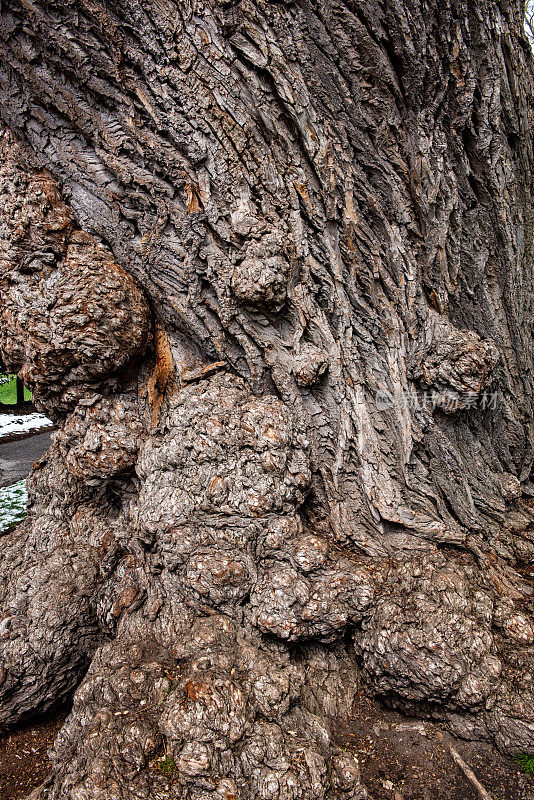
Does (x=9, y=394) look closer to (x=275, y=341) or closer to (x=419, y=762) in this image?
(x=275, y=341)

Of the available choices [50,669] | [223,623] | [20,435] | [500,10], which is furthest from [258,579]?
[20,435]

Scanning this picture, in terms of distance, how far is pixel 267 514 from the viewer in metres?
4.02

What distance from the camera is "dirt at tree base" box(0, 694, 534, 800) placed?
3150 mm

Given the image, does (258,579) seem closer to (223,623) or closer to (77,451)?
(223,623)

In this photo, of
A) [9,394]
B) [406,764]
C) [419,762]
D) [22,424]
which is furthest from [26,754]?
[9,394]

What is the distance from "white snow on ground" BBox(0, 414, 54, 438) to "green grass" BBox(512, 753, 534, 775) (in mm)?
14433

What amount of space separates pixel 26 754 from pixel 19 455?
31.4ft

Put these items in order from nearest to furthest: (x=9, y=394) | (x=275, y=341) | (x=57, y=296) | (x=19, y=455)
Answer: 1. (x=57, y=296)
2. (x=275, y=341)
3. (x=19, y=455)
4. (x=9, y=394)

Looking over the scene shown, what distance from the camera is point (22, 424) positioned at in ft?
50.8

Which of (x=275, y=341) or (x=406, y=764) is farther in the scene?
(x=275, y=341)

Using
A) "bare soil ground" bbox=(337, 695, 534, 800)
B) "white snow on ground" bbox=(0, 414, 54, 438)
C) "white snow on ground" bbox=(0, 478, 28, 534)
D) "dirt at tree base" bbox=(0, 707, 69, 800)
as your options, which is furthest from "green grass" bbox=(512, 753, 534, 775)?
"white snow on ground" bbox=(0, 414, 54, 438)

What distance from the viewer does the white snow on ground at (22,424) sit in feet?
48.4

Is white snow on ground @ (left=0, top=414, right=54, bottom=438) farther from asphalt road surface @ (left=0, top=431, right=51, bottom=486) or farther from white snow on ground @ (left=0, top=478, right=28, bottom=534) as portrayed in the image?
white snow on ground @ (left=0, top=478, right=28, bottom=534)

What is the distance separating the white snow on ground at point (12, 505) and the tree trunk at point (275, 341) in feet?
11.5
